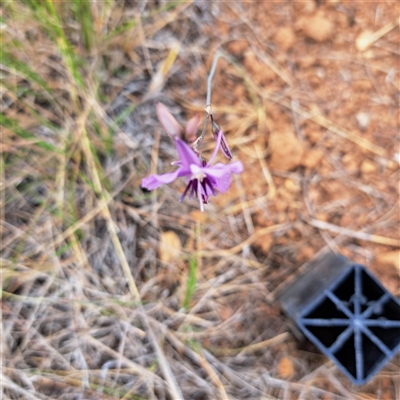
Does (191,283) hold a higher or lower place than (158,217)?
lower

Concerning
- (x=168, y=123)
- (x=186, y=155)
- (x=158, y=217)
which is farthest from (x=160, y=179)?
(x=158, y=217)

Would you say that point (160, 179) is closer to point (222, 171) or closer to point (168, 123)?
point (222, 171)

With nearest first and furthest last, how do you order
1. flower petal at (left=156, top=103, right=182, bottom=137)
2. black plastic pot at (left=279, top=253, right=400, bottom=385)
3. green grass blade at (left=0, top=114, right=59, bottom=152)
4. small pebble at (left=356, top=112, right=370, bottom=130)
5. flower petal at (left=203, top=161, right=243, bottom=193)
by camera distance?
flower petal at (left=203, top=161, right=243, bottom=193) → flower petal at (left=156, top=103, right=182, bottom=137) → black plastic pot at (left=279, top=253, right=400, bottom=385) → green grass blade at (left=0, top=114, right=59, bottom=152) → small pebble at (left=356, top=112, right=370, bottom=130)

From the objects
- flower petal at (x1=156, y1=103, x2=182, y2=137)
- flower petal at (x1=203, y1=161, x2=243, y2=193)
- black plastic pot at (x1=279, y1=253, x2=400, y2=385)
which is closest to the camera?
flower petal at (x1=203, y1=161, x2=243, y2=193)

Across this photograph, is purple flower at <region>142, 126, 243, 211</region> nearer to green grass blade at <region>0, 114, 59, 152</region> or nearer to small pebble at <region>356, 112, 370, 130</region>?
green grass blade at <region>0, 114, 59, 152</region>

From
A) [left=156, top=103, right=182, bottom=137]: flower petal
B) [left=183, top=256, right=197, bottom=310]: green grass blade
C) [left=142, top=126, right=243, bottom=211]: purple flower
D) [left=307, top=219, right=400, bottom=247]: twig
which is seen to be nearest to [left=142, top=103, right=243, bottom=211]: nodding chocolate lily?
[left=142, top=126, right=243, bottom=211]: purple flower

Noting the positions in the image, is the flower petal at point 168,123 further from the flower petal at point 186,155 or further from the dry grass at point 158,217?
the dry grass at point 158,217

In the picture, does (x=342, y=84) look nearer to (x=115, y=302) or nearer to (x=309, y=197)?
(x=309, y=197)
